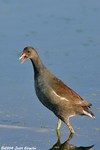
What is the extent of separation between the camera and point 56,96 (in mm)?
9438

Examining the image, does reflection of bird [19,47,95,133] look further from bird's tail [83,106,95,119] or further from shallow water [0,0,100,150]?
shallow water [0,0,100,150]

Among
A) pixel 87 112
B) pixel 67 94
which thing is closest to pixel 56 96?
pixel 67 94

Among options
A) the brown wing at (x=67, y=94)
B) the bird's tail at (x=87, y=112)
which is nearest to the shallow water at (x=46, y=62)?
the bird's tail at (x=87, y=112)

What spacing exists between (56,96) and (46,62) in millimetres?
2520

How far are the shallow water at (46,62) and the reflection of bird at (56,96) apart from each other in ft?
0.57

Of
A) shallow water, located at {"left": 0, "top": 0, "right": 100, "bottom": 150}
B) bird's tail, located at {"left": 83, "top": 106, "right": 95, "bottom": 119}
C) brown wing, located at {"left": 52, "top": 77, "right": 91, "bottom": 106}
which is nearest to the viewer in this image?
shallow water, located at {"left": 0, "top": 0, "right": 100, "bottom": 150}

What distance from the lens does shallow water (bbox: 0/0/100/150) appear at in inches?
355

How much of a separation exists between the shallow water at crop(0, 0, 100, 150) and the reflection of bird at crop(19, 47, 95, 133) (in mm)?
174

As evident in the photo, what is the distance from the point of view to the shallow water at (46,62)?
9.02 m

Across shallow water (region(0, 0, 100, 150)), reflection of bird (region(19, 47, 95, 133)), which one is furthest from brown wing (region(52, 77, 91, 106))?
shallow water (region(0, 0, 100, 150))

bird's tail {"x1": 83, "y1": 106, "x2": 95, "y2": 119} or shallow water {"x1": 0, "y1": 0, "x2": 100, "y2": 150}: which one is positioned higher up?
shallow water {"x1": 0, "y1": 0, "x2": 100, "y2": 150}

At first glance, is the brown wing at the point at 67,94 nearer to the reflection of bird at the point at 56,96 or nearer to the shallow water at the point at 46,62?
the reflection of bird at the point at 56,96

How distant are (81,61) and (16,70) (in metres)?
1.29

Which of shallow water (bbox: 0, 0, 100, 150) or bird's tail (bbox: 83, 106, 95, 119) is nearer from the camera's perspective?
shallow water (bbox: 0, 0, 100, 150)
